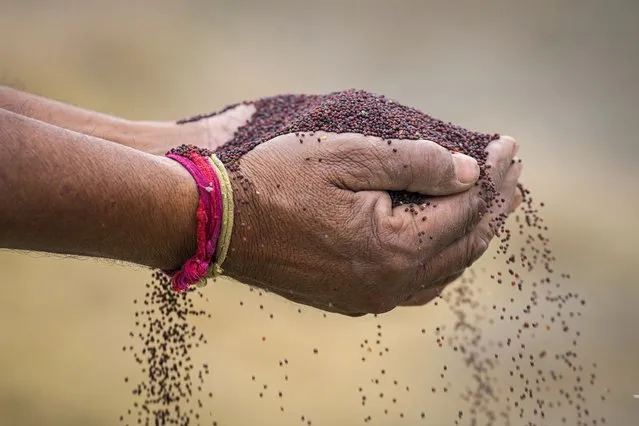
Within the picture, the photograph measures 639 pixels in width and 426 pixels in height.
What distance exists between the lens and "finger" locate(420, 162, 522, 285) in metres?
1.76

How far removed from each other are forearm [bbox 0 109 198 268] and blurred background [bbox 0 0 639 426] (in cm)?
226

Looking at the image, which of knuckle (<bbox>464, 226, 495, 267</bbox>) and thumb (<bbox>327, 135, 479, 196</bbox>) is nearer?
thumb (<bbox>327, 135, 479, 196</bbox>)

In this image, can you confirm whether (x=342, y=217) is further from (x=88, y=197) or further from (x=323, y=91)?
(x=323, y=91)

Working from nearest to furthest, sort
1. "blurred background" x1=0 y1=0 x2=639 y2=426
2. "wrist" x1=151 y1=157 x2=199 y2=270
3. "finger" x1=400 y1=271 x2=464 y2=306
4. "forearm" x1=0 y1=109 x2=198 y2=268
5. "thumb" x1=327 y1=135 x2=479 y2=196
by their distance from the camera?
"forearm" x1=0 y1=109 x2=198 y2=268, "wrist" x1=151 y1=157 x2=199 y2=270, "thumb" x1=327 y1=135 x2=479 y2=196, "finger" x1=400 y1=271 x2=464 y2=306, "blurred background" x1=0 y1=0 x2=639 y2=426

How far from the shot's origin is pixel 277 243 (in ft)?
5.32

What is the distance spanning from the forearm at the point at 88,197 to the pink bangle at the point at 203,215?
17 mm

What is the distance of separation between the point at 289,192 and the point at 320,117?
0.23m

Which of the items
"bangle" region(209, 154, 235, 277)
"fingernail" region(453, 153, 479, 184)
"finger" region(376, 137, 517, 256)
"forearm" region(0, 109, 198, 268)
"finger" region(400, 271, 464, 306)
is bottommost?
"forearm" region(0, 109, 198, 268)

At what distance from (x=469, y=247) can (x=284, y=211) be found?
488 millimetres

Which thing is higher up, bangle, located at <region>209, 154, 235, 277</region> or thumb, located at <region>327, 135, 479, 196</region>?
thumb, located at <region>327, 135, 479, 196</region>

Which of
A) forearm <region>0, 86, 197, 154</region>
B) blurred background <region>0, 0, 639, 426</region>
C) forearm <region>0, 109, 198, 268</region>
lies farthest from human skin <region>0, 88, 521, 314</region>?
blurred background <region>0, 0, 639, 426</region>

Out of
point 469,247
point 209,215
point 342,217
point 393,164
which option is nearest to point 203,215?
point 209,215

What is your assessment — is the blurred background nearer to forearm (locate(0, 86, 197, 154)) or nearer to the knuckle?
forearm (locate(0, 86, 197, 154))

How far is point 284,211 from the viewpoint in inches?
63.0
